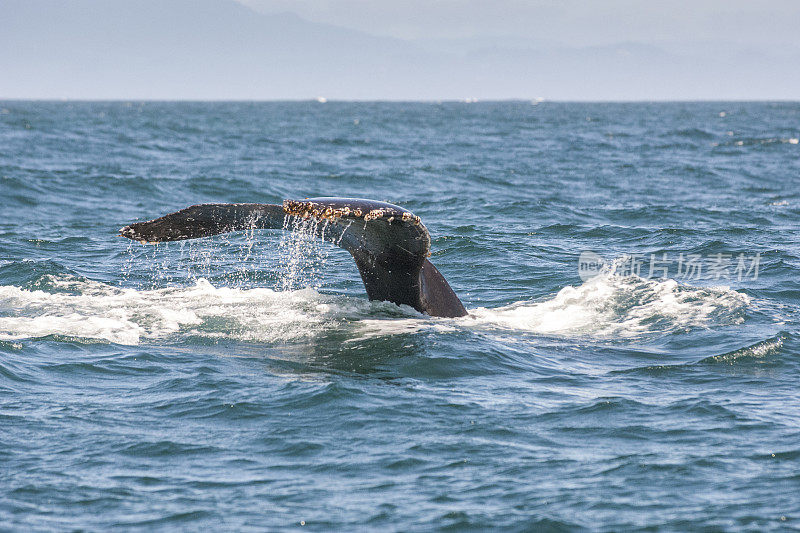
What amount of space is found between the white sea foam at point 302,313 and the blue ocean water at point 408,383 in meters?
0.04

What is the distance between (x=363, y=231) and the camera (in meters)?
8.71

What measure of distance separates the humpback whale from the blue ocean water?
1.08 feet

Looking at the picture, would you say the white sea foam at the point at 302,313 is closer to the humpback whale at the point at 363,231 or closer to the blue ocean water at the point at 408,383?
the blue ocean water at the point at 408,383

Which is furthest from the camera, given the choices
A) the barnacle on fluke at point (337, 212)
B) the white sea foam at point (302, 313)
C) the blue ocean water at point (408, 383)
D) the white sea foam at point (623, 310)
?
the white sea foam at point (623, 310)

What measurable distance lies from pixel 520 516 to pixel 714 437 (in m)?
1.95

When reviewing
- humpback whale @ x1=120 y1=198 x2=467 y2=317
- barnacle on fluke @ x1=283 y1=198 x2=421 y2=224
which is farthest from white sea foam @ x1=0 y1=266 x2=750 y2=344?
barnacle on fluke @ x1=283 y1=198 x2=421 y2=224

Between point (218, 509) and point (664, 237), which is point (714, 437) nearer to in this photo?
point (218, 509)

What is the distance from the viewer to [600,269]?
1385 cm

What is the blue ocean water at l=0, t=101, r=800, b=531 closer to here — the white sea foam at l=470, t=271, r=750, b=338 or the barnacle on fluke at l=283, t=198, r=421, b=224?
the white sea foam at l=470, t=271, r=750, b=338

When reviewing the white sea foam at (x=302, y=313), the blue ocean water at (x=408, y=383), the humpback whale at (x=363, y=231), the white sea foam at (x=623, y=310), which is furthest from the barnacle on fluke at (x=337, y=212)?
the white sea foam at (x=623, y=310)

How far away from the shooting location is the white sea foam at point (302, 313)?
9633 millimetres

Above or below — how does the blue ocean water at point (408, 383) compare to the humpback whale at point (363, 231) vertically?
below

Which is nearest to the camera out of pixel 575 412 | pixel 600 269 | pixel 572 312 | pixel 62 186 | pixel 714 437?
pixel 714 437

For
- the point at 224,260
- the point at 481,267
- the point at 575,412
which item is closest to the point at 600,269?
the point at 481,267
